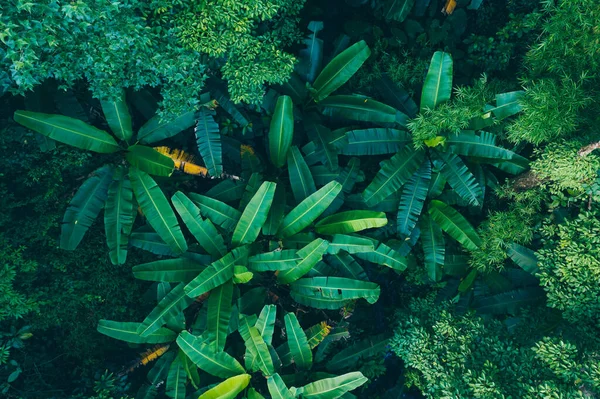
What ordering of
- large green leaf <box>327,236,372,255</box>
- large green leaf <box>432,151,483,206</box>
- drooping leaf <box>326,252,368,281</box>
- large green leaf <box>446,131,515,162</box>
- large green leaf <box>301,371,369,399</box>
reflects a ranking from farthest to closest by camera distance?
drooping leaf <box>326,252,368,281</box>
large green leaf <box>432,151,483,206</box>
large green leaf <box>446,131,515,162</box>
large green leaf <box>327,236,372,255</box>
large green leaf <box>301,371,369,399</box>

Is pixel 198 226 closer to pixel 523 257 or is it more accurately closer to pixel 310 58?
pixel 310 58

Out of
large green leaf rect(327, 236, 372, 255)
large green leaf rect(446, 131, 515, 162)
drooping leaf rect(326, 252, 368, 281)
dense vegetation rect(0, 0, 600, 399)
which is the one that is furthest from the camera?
drooping leaf rect(326, 252, 368, 281)

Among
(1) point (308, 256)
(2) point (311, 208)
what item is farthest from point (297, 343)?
(2) point (311, 208)

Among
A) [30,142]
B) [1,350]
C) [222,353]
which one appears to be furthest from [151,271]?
[30,142]

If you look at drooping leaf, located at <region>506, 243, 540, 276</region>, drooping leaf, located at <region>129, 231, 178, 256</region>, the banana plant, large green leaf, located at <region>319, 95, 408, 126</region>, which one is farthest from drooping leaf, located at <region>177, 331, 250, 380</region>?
drooping leaf, located at <region>506, 243, 540, 276</region>

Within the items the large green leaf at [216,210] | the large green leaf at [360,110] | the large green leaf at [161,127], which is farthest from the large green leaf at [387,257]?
the large green leaf at [161,127]

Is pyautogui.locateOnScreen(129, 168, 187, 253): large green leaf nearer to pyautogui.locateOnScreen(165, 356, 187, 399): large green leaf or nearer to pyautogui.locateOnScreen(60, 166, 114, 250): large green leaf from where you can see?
pyautogui.locateOnScreen(60, 166, 114, 250): large green leaf
